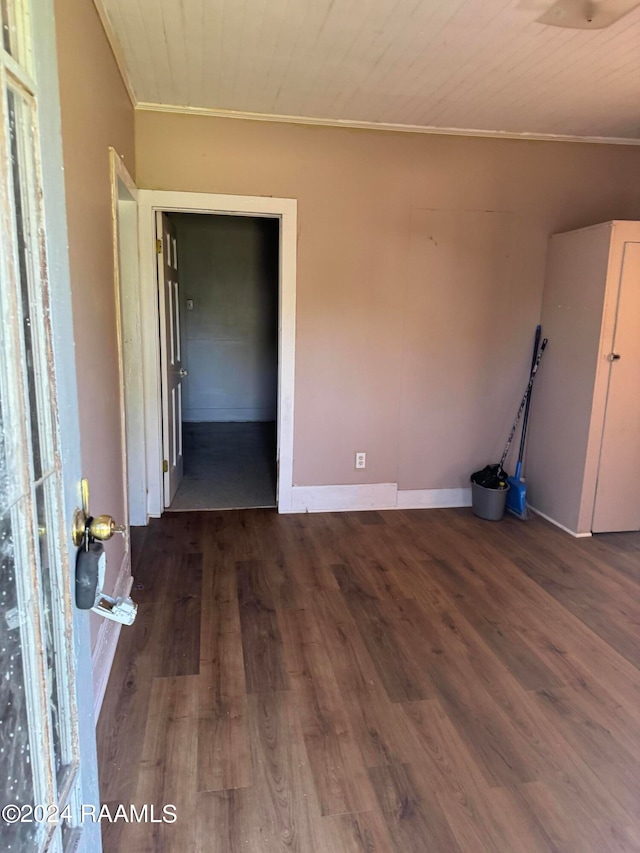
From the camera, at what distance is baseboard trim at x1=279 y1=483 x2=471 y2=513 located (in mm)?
3779

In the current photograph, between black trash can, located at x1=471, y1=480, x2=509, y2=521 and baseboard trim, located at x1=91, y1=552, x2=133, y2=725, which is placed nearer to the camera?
baseboard trim, located at x1=91, y1=552, x2=133, y2=725

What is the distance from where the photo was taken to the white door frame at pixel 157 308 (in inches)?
129

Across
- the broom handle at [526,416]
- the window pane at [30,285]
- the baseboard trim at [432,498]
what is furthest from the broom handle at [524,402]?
the window pane at [30,285]

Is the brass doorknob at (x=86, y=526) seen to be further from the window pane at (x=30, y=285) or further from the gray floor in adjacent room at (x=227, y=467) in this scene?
the gray floor in adjacent room at (x=227, y=467)

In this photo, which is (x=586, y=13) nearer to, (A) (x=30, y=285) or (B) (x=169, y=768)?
(A) (x=30, y=285)

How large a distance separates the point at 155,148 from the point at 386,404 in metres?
2.14

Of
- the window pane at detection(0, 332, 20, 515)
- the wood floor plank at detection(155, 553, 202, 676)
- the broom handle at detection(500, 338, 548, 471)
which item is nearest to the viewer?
the window pane at detection(0, 332, 20, 515)

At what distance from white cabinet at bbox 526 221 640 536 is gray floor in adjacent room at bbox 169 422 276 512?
201cm

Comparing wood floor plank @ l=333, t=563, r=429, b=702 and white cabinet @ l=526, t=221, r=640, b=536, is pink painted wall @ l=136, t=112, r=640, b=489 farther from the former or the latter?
wood floor plank @ l=333, t=563, r=429, b=702

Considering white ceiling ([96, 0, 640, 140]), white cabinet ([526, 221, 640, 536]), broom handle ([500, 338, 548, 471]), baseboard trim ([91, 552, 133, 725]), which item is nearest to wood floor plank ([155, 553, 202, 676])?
baseboard trim ([91, 552, 133, 725])

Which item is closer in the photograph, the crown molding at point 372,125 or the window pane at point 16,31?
the window pane at point 16,31

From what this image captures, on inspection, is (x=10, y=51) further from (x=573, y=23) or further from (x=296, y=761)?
(x=573, y=23)

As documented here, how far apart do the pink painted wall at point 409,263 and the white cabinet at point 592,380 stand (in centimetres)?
25

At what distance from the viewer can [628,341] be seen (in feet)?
10.8
